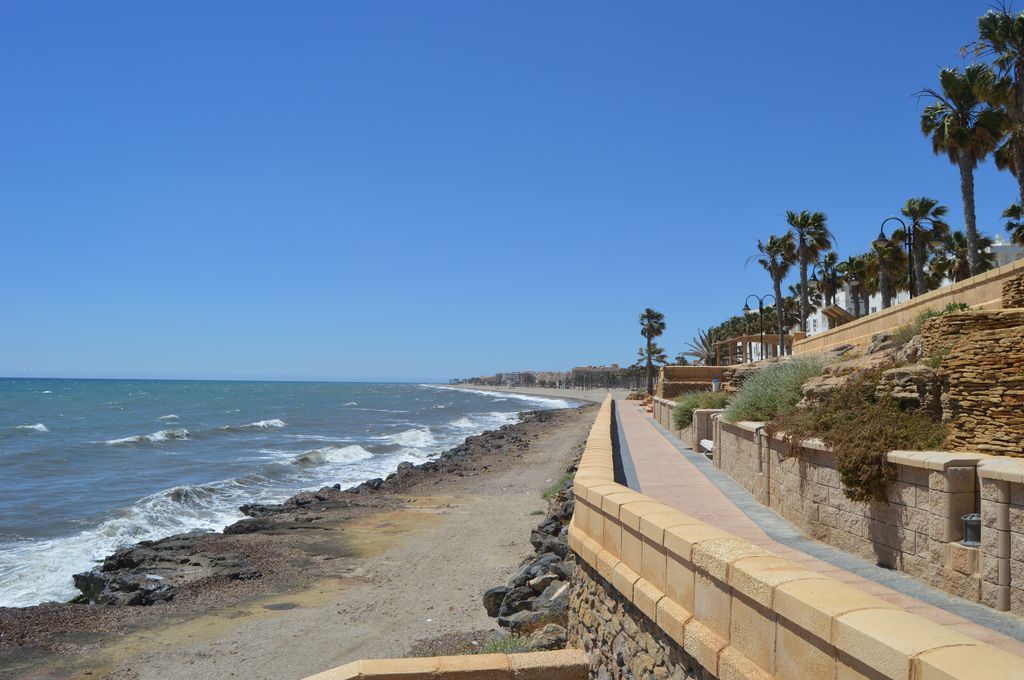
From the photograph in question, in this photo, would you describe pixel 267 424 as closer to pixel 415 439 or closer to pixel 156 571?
pixel 415 439

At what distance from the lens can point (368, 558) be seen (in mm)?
17562

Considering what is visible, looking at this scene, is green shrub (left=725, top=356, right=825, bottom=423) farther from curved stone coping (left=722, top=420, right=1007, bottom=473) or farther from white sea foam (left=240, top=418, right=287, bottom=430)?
white sea foam (left=240, top=418, right=287, bottom=430)

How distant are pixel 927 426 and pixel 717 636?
530 centimetres

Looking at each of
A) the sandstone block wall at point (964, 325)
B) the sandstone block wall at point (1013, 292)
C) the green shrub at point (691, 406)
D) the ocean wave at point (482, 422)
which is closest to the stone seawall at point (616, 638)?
the sandstone block wall at point (964, 325)

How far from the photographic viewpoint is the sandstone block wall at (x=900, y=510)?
22.1ft

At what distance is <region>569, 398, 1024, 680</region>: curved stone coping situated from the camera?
2969mm

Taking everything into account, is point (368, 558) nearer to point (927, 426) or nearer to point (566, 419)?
point (927, 426)

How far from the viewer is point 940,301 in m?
16.6

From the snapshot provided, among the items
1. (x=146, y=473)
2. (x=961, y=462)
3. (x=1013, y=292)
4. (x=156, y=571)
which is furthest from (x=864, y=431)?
(x=146, y=473)

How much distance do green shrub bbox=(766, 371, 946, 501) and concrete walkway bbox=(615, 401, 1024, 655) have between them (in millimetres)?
877

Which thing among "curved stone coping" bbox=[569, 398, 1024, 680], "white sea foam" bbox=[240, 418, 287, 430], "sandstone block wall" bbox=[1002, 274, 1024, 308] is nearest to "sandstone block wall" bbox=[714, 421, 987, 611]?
"curved stone coping" bbox=[569, 398, 1024, 680]

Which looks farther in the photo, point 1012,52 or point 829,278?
point 829,278

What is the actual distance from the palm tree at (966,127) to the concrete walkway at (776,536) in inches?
553

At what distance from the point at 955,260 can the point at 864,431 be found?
3750 centimetres
